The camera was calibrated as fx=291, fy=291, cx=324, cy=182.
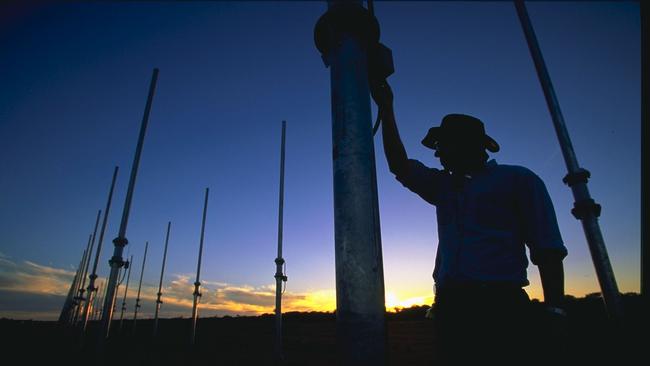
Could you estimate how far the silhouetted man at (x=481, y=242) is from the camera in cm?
145

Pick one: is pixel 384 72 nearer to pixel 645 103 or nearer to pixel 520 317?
pixel 520 317

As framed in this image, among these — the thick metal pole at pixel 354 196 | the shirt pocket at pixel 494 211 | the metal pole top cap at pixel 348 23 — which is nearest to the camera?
the thick metal pole at pixel 354 196

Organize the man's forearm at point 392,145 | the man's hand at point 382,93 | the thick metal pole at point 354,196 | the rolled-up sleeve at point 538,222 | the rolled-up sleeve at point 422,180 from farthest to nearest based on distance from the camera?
the rolled-up sleeve at point 422,180, the man's forearm at point 392,145, the man's hand at point 382,93, the rolled-up sleeve at point 538,222, the thick metal pole at point 354,196

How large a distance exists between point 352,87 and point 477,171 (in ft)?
3.94

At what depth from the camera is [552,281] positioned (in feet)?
4.82

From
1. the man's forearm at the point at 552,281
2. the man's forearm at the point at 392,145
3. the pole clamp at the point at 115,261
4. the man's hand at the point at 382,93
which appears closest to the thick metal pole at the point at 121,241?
the pole clamp at the point at 115,261

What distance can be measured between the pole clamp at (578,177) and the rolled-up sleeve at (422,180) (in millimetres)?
1680

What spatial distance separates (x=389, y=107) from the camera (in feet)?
5.98

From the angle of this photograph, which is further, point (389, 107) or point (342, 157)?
point (389, 107)

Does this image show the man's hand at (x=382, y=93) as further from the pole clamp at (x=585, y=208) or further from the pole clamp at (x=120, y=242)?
the pole clamp at (x=120, y=242)

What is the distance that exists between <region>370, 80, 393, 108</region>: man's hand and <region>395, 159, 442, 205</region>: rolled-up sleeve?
1.81 ft

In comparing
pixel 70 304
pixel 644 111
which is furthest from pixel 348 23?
pixel 70 304

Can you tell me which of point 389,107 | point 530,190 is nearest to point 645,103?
point 530,190

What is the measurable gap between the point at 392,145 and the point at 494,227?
795mm
